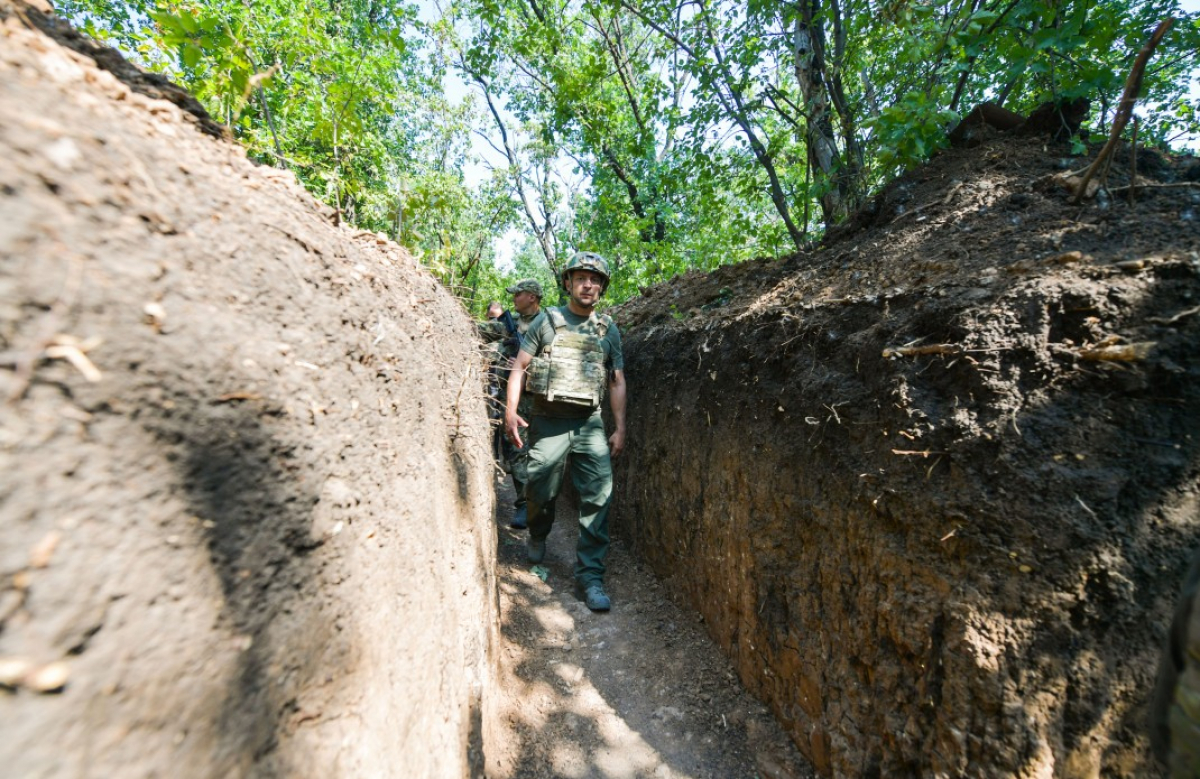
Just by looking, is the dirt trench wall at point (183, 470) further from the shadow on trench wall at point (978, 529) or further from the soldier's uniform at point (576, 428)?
the soldier's uniform at point (576, 428)

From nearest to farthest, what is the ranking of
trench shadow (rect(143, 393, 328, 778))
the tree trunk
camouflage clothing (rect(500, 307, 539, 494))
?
trench shadow (rect(143, 393, 328, 778))
the tree trunk
camouflage clothing (rect(500, 307, 539, 494))

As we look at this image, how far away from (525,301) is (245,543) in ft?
17.4

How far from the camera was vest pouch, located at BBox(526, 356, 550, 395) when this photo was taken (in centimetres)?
382

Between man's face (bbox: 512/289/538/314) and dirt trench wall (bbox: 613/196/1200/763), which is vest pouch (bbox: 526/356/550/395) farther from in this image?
man's face (bbox: 512/289/538/314)

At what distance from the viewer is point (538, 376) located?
3848 millimetres

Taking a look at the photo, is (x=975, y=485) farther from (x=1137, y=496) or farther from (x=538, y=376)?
(x=538, y=376)

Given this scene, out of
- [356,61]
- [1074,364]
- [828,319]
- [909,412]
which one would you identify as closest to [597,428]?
[828,319]

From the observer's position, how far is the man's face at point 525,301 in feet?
19.7

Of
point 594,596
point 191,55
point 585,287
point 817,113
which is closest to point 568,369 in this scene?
point 585,287

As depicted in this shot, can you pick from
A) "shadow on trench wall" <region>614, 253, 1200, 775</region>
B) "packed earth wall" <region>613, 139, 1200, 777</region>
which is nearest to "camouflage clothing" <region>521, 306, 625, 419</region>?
"packed earth wall" <region>613, 139, 1200, 777</region>

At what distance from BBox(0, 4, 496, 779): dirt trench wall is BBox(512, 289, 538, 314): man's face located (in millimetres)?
4488

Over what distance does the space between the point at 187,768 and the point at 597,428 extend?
3.36 metres

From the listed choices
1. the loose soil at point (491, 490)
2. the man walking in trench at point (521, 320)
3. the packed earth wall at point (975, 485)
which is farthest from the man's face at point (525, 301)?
the packed earth wall at point (975, 485)

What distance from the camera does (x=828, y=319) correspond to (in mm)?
2566
